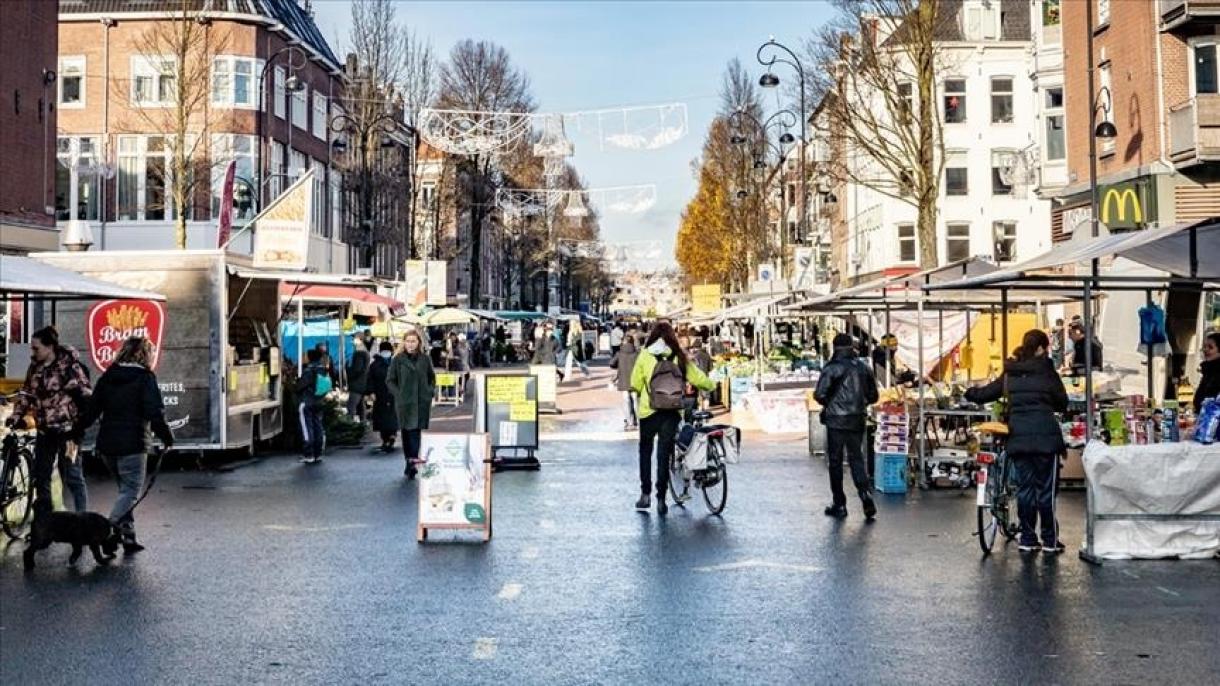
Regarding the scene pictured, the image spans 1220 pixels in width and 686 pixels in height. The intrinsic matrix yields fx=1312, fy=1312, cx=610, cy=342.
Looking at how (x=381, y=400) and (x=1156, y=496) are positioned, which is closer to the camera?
(x=1156, y=496)

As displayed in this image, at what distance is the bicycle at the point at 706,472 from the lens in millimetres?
13062

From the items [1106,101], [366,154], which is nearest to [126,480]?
[1106,101]

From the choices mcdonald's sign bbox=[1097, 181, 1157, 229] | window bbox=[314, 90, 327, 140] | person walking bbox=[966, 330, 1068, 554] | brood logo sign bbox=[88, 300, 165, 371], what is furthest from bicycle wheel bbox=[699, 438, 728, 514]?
window bbox=[314, 90, 327, 140]

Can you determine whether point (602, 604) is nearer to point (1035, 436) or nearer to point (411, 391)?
point (1035, 436)

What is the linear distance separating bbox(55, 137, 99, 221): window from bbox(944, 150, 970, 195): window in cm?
3448

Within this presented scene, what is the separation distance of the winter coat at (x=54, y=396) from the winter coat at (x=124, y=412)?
147mm

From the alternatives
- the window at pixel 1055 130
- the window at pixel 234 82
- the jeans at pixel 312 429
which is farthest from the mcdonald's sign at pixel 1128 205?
the window at pixel 234 82

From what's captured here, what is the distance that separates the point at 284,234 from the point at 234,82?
27071 millimetres

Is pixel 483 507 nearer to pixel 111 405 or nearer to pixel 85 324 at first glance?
pixel 111 405

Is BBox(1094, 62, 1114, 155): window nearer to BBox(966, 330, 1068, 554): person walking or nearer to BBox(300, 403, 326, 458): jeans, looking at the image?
BBox(300, 403, 326, 458): jeans

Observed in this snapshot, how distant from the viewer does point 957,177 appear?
5700cm

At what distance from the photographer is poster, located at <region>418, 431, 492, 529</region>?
37.2 feet

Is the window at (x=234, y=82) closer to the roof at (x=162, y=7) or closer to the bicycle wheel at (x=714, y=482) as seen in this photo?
the roof at (x=162, y=7)

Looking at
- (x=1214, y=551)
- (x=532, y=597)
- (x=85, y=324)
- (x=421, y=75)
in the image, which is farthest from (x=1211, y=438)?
(x=421, y=75)
